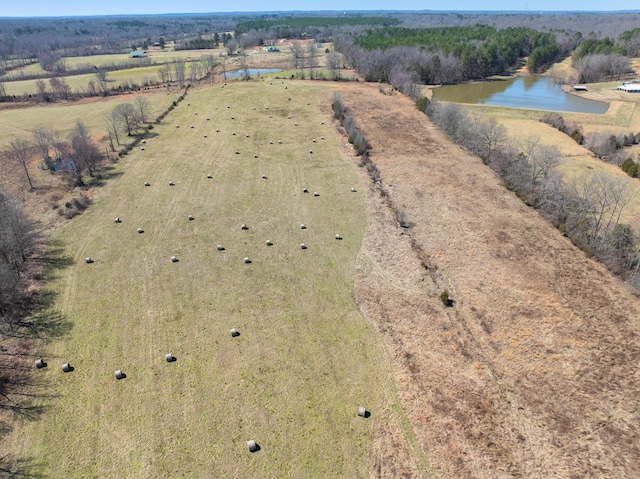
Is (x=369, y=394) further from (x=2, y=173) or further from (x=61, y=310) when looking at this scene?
(x=2, y=173)

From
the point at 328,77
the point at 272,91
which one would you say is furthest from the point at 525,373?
the point at 328,77

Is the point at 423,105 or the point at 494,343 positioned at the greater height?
the point at 423,105

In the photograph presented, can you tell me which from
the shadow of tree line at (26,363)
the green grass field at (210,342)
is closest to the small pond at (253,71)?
the green grass field at (210,342)

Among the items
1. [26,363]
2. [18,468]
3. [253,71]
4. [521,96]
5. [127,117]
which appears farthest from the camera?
[253,71]

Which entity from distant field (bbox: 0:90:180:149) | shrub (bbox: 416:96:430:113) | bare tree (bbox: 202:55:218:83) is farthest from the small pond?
Result: shrub (bbox: 416:96:430:113)

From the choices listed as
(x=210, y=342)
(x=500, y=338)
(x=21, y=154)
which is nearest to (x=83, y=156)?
(x=21, y=154)

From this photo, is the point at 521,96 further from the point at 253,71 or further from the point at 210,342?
the point at 210,342

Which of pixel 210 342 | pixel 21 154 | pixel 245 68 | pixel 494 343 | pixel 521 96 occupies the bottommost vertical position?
pixel 494 343

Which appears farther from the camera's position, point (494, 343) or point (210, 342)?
point (494, 343)

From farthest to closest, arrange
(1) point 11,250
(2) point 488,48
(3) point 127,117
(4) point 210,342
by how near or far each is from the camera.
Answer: (2) point 488,48 < (3) point 127,117 < (1) point 11,250 < (4) point 210,342
